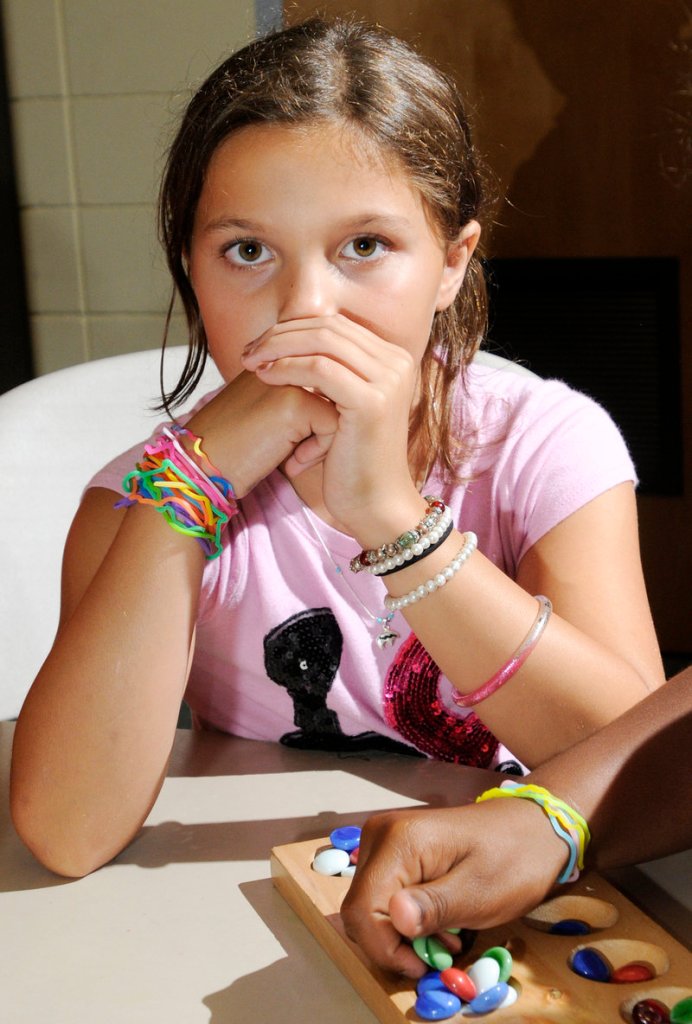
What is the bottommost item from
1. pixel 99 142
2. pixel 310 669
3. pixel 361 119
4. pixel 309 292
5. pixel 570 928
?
pixel 310 669

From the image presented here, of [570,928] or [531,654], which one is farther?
[531,654]

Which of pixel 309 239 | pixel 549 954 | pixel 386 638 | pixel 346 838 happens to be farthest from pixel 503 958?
pixel 309 239

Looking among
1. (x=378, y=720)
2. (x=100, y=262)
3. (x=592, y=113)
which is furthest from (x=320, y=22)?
(x=100, y=262)

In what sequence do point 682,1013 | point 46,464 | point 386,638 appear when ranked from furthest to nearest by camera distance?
point 46,464 → point 386,638 → point 682,1013

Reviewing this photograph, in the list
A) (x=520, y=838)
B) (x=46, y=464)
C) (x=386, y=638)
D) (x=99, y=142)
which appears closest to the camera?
(x=520, y=838)

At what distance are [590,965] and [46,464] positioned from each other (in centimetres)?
83

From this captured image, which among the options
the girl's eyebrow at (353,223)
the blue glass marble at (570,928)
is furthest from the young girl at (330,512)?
the blue glass marble at (570,928)

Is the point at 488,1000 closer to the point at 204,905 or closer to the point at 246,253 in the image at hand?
the point at 204,905

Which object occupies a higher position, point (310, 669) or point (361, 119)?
point (361, 119)

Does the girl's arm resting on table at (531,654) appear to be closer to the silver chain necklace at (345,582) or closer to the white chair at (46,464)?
the silver chain necklace at (345,582)

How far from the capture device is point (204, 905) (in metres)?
0.69

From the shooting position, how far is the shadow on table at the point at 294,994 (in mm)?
580

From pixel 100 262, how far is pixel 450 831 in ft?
7.15

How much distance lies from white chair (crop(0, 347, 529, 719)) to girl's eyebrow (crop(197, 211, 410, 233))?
1.31ft
